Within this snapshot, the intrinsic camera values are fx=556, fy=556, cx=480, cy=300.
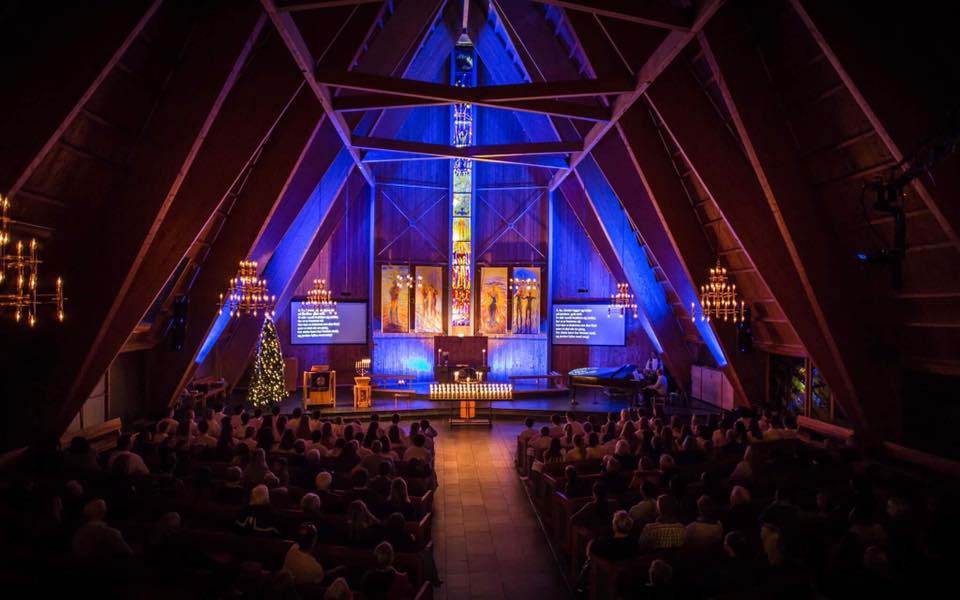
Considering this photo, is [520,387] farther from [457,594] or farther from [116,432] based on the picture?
[457,594]

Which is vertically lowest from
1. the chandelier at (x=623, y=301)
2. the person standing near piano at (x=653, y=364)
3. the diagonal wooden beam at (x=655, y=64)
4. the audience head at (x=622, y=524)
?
the audience head at (x=622, y=524)

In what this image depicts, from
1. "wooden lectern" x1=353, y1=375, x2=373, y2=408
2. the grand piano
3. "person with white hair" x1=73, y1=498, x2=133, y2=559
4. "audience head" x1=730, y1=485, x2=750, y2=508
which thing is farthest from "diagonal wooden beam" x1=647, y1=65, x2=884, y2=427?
"wooden lectern" x1=353, y1=375, x2=373, y2=408

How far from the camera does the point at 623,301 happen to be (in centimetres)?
1675

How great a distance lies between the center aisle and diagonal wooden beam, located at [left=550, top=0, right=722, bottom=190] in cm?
770

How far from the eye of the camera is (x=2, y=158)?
571 cm

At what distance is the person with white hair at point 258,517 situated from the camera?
5.62 meters

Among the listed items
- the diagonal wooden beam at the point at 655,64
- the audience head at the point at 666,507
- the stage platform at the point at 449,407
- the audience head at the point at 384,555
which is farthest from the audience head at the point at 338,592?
the stage platform at the point at 449,407

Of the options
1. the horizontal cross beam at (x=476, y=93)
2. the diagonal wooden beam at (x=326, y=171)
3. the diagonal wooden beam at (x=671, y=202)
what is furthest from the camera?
the diagonal wooden beam at (x=326, y=171)

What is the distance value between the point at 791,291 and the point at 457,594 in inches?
289

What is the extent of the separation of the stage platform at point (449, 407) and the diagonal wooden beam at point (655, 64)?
25.7 ft

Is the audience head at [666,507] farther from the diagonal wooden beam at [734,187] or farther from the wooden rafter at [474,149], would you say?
the wooden rafter at [474,149]

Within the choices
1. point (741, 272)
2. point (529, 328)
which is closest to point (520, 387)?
point (529, 328)

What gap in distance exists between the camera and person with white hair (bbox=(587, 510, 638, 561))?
5.54 metres

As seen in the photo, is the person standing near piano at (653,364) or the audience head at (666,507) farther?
the person standing near piano at (653,364)
